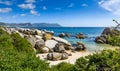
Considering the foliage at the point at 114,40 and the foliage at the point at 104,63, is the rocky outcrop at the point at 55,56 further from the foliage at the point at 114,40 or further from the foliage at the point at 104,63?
the foliage at the point at 114,40

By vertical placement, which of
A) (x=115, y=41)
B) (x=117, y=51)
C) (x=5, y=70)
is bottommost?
(x=5, y=70)

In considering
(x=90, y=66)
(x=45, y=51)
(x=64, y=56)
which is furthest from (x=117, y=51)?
(x=45, y=51)

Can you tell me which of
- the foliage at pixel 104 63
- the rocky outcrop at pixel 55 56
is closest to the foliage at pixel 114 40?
the foliage at pixel 104 63

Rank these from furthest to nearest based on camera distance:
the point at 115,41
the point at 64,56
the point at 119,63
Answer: the point at 64,56 → the point at 119,63 → the point at 115,41

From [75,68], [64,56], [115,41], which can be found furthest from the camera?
[64,56]

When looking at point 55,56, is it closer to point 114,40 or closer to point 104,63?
point 104,63

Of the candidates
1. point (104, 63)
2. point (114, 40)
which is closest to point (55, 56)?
point (104, 63)

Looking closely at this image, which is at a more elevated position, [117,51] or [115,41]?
[115,41]

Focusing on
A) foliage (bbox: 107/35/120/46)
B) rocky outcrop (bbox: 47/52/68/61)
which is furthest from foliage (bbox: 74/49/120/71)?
rocky outcrop (bbox: 47/52/68/61)

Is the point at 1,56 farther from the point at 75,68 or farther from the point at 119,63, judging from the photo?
the point at 119,63

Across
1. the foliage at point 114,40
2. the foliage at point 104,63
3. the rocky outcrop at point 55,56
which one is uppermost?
the foliage at point 114,40

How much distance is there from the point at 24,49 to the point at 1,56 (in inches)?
354

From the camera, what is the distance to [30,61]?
9234 mm

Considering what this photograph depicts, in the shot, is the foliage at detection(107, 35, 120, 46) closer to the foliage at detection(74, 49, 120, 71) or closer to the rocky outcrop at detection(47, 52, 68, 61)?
the foliage at detection(74, 49, 120, 71)
